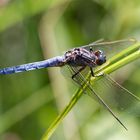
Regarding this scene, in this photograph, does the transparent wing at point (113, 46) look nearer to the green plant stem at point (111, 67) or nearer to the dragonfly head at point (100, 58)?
the dragonfly head at point (100, 58)

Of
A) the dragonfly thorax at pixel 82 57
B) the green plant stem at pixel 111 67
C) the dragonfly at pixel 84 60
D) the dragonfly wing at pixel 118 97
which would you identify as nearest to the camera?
the green plant stem at pixel 111 67

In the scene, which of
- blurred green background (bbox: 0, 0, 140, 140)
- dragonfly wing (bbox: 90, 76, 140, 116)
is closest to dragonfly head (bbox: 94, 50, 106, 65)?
dragonfly wing (bbox: 90, 76, 140, 116)

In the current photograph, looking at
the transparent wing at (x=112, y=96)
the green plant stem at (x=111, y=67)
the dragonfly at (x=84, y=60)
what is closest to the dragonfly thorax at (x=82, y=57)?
the dragonfly at (x=84, y=60)

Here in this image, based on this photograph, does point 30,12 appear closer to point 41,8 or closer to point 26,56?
point 41,8

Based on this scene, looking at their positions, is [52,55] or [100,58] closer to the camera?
[100,58]

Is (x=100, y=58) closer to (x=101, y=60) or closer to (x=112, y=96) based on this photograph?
(x=101, y=60)

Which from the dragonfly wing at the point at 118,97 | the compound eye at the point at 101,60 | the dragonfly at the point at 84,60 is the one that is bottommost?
the dragonfly wing at the point at 118,97

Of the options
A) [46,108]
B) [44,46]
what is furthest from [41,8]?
[46,108]

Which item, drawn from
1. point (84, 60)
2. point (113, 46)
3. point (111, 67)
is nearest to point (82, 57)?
point (84, 60)
